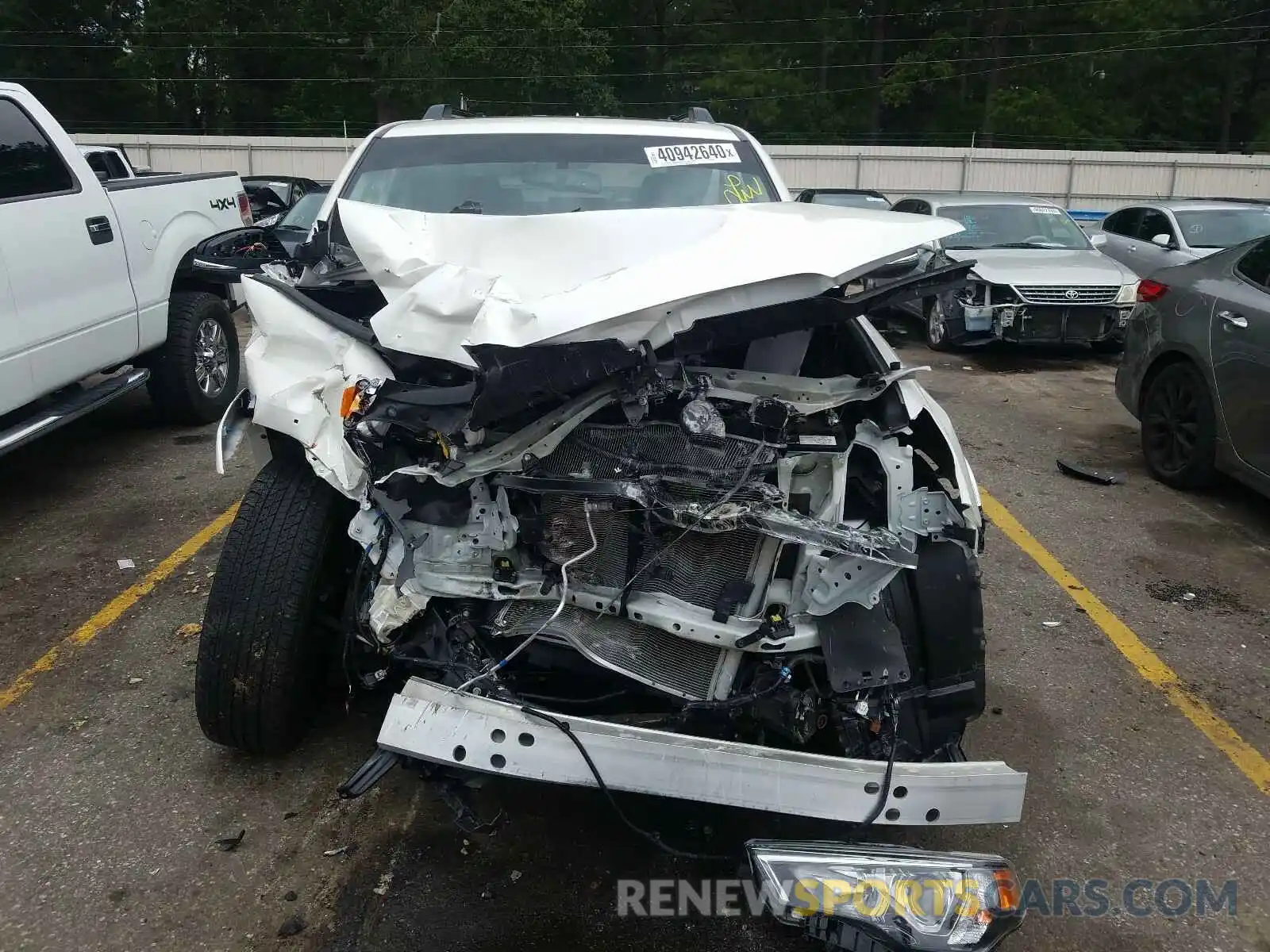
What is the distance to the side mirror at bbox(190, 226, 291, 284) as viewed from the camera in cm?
415

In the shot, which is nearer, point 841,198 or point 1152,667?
point 1152,667

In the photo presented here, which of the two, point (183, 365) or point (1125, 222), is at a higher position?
point (1125, 222)

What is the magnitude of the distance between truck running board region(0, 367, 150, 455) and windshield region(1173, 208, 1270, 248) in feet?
32.4

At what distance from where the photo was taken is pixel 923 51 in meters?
40.3

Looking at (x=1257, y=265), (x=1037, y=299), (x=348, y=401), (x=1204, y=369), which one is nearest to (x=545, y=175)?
(x=348, y=401)

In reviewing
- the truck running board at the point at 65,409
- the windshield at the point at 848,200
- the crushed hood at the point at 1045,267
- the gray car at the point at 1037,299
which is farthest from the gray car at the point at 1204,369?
the windshield at the point at 848,200

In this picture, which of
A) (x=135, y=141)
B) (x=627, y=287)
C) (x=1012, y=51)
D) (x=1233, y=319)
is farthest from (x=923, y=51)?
(x=627, y=287)

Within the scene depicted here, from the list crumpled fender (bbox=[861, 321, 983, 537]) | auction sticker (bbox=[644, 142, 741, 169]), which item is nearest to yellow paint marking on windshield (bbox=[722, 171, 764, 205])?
auction sticker (bbox=[644, 142, 741, 169])

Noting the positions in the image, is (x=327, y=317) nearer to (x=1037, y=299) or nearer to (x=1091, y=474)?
(x=1091, y=474)

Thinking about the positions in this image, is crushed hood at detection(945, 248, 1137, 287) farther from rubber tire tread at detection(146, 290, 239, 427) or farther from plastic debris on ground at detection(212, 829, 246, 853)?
plastic debris on ground at detection(212, 829, 246, 853)

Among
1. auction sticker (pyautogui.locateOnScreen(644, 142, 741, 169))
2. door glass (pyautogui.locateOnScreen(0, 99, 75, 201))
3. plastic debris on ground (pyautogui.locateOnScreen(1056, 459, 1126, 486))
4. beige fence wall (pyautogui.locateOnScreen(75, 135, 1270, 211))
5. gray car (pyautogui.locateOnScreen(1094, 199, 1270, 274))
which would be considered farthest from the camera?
beige fence wall (pyautogui.locateOnScreen(75, 135, 1270, 211))

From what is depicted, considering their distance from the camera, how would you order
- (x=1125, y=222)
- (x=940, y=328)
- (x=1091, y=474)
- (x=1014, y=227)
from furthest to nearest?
(x=1125, y=222) → (x=1014, y=227) → (x=940, y=328) → (x=1091, y=474)

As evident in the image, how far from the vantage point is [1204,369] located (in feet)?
17.0

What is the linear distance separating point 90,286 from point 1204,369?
241 inches
